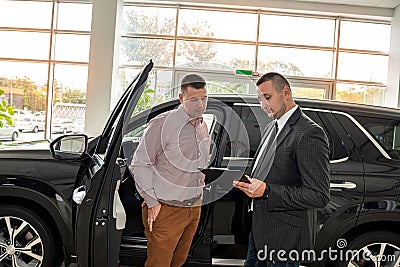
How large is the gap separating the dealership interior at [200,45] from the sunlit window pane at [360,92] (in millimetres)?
19

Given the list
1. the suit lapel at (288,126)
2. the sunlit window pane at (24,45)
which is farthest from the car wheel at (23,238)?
the sunlit window pane at (24,45)

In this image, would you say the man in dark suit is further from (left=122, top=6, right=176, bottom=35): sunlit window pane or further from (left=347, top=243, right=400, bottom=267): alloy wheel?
(left=122, top=6, right=176, bottom=35): sunlit window pane

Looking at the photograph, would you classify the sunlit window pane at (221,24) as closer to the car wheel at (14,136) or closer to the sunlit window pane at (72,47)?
the sunlit window pane at (72,47)

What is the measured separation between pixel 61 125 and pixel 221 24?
11.9 feet

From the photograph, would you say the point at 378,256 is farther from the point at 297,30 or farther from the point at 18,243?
the point at 297,30

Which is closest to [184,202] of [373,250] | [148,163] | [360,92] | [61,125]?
[148,163]

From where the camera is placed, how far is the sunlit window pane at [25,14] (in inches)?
329

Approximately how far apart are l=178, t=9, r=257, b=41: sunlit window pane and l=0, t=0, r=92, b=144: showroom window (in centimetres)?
185

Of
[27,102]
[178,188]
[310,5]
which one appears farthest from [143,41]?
[178,188]

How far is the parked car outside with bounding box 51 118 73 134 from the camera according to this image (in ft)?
27.5

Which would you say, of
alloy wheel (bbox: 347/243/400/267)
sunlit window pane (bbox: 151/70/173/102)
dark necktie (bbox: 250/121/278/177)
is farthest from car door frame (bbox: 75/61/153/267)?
alloy wheel (bbox: 347/243/400/267)

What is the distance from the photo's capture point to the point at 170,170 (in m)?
2.31

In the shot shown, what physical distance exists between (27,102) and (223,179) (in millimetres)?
6842

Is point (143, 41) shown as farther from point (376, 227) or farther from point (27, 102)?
point (376, 227)
